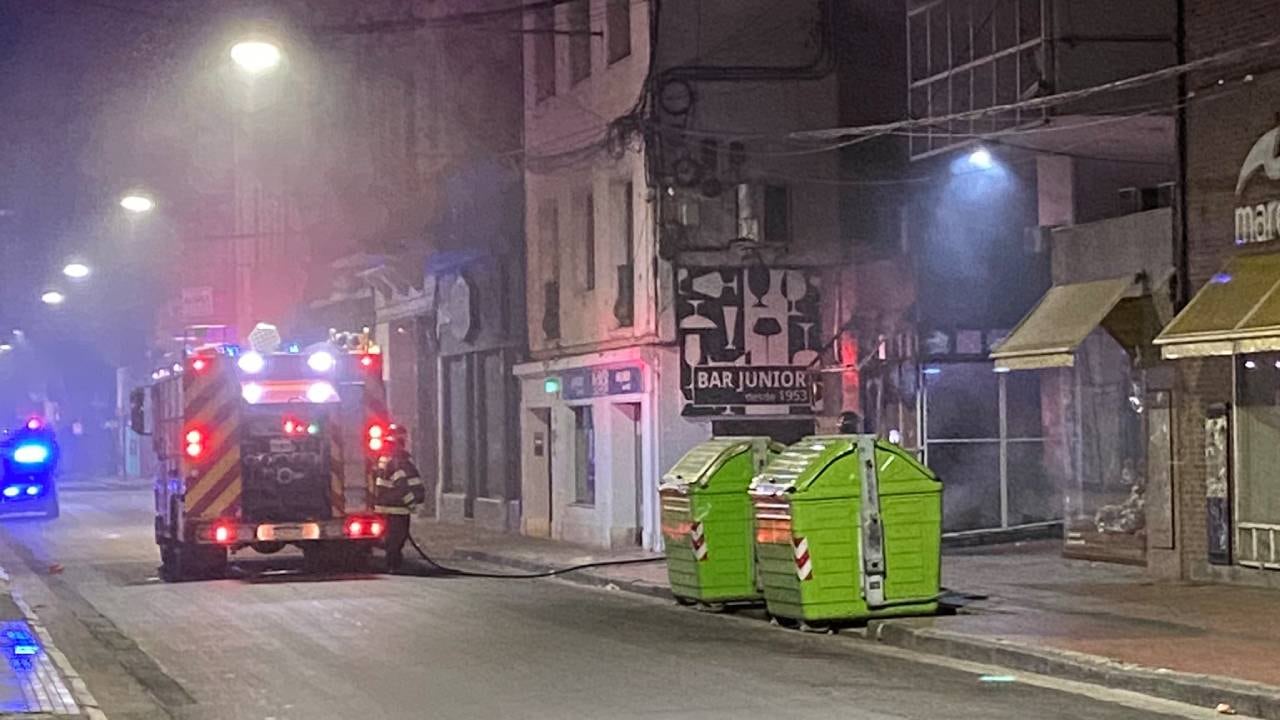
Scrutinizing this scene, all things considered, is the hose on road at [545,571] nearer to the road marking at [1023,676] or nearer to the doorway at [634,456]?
the doorway at [634,456]

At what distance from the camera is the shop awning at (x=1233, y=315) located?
17.4 m

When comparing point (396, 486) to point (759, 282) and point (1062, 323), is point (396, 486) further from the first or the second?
point (1062, 323)

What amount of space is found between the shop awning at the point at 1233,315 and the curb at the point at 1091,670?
4324 mm

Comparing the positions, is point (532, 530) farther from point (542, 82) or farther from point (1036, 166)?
point (1036, 166)

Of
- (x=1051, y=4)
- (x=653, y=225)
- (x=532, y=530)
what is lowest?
(x=532, y=530)

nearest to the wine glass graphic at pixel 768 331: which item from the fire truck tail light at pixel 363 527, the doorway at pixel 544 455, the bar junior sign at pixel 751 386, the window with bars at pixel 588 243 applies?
the bar junior sign at pixel 751 386

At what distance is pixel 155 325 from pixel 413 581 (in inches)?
1723

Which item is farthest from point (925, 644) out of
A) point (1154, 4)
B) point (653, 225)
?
point (653, 225)

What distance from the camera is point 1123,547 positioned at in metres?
21.7

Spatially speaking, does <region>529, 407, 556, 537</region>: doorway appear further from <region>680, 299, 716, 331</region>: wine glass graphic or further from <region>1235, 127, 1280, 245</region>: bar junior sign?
<region>1235, 127, 1280, 245</region>: bar junior sign

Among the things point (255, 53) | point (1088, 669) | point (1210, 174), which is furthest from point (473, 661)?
point (255, 53)

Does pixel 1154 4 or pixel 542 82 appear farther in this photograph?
pixel 542 82

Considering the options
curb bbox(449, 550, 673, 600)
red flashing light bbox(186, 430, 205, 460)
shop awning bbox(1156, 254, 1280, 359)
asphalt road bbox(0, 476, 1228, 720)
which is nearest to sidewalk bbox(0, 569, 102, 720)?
asphalt road bbox(0, 476, 1228, 720)

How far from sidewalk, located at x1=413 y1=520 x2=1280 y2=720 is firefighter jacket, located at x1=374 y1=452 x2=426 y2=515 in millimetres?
2444
